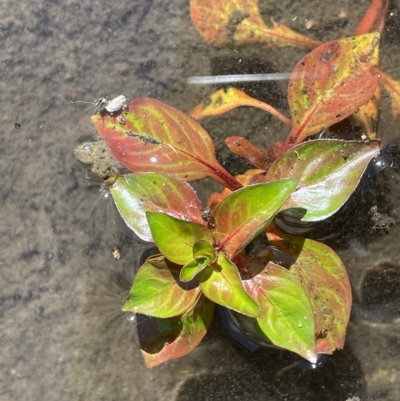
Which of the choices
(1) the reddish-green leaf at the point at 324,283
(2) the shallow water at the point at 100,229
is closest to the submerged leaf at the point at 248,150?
(2) the shallow water at the point at 100,229

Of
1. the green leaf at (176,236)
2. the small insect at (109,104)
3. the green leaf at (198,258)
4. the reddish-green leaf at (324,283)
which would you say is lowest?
the reddish-green leaf at (324,283)

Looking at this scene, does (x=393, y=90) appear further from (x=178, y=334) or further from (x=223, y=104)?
(x=178, y=334)

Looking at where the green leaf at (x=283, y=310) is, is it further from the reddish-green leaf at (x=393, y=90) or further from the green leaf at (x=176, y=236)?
the reddish-green leaf at (x=393, y=90)

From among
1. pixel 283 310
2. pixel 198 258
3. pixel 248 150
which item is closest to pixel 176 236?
pixel 198 258

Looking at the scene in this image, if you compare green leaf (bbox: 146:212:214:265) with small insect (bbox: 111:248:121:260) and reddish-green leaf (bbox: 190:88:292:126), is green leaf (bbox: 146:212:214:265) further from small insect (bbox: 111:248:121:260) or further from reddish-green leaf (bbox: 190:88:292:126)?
reddish-green leaf (bbox: 190:88:292:126)

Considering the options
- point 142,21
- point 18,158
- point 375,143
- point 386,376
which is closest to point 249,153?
point 375,143

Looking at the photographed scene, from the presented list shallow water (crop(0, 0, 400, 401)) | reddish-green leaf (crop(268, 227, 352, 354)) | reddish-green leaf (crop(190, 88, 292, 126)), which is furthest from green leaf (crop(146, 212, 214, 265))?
reddish-green leaf (crop(190, 88, 292, 126))

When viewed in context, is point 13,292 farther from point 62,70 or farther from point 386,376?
point 386,376
